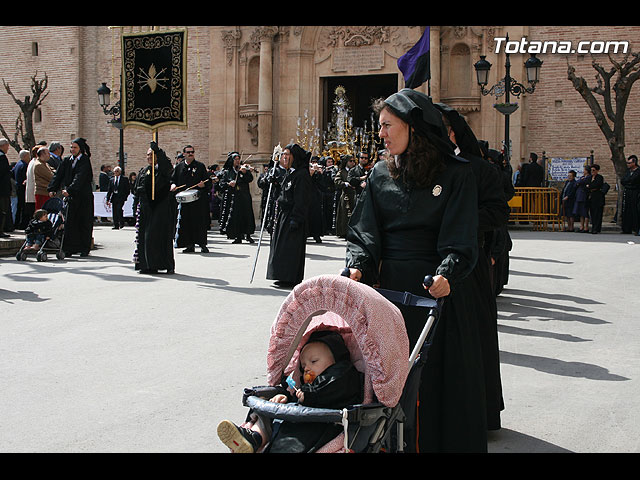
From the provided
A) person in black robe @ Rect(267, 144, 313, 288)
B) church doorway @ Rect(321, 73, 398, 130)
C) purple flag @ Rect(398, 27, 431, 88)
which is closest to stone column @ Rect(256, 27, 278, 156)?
church doorway @ Rect(321, 73, 398, 130)

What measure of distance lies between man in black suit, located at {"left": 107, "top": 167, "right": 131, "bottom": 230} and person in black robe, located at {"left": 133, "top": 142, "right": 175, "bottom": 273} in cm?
1275

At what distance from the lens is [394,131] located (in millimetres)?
4383

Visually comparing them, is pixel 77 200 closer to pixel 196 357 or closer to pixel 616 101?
pixel 196 357

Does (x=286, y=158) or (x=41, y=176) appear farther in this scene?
(x=41, y=176)

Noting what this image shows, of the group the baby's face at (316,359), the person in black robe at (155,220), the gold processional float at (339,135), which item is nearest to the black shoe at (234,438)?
the baby's face at (316,359)

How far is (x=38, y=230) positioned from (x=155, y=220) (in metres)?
3.30

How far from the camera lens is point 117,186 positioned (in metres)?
26.5

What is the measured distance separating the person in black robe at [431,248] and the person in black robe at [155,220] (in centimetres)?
963

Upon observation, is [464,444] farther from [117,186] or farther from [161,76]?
[117,186]

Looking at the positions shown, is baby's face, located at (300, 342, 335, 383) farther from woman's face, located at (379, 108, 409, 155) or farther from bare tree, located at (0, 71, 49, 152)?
bare tree, located at (0, 71, 49, 152)

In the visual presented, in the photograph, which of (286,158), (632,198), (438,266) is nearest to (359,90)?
(632,198)

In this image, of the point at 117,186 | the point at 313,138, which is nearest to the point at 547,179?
the point at 313,138

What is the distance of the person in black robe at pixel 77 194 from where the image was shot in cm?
1642

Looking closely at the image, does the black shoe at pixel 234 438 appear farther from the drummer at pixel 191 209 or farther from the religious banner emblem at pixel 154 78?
the drummer at pixel 191 209
